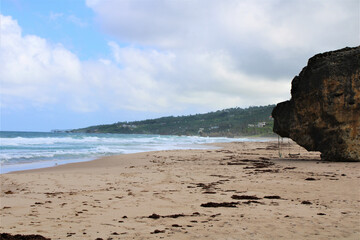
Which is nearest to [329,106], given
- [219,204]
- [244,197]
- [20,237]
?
[244,197]

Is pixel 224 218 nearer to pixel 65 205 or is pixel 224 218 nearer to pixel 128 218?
pixel 128 218

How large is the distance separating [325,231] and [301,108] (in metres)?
11.9

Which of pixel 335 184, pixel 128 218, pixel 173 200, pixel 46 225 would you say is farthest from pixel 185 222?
pixel 335 184

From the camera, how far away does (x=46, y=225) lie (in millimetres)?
4945

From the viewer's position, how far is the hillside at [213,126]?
112 m

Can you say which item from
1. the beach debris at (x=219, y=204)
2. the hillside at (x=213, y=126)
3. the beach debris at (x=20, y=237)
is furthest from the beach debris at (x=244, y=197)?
the hillside at (x=213, y=126)

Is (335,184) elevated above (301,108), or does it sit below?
below

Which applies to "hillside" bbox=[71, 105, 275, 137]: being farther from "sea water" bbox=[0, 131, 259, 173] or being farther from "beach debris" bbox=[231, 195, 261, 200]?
"beach debris" bbox=[231, 195, 261, 200]

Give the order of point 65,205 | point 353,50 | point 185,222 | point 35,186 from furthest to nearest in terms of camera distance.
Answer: point 353,50
point 35,186
point 65,205
point 185,222

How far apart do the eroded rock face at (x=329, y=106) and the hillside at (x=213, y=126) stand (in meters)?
79.1

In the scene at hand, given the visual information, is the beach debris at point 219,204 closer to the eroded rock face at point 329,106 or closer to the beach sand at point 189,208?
the beach sand at point 189,208

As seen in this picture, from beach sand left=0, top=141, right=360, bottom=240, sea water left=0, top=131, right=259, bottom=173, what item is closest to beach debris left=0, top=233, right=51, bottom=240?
beach sand left=0, top=141, right=360, bottom=240

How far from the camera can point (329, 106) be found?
543 inches

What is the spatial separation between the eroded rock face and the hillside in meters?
79.1
